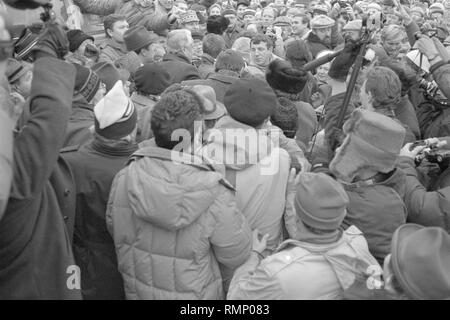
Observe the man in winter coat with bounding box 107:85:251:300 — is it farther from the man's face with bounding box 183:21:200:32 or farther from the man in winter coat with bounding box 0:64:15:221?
the man's face with bounding box 183:21:200:32

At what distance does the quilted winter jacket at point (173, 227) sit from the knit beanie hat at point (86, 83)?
135 centimetres

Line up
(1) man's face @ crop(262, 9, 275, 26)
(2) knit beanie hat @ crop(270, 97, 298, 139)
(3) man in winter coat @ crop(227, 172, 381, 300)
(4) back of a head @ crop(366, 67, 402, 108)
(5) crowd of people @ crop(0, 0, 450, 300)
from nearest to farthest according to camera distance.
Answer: (5) crowd of people @ crop(0, 0, 450, 300), (3) man in winter coat @ crop(227, 172, 381, 300), (4) back of a head @ crop(366, 67, 402, 108), (2) knit beanie hat @ crop(270, 97, 298, 139), (1) man's face @ crop(262, 9, 275, 26)

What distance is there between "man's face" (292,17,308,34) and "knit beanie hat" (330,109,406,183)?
6.61 metres

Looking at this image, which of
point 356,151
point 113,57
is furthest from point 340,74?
point 113,57

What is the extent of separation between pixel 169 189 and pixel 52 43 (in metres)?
0.76

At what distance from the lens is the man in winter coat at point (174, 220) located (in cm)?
203

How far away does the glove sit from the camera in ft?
6.04

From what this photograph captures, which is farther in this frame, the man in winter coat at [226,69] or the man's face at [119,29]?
the man's face at [119,29]

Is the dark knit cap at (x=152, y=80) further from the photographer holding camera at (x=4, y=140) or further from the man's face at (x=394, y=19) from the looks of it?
the man's face at (x=394, y=19)

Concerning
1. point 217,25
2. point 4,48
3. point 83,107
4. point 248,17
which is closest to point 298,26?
point 248,17

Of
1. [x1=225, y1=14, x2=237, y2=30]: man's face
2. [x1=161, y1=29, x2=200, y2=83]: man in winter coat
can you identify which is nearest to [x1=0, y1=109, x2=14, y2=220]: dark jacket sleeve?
[x1=161, y1=29, x2=200, y2=83]: man in winter coat

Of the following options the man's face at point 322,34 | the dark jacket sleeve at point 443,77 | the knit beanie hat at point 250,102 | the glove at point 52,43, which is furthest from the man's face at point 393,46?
the glove at point 52,43

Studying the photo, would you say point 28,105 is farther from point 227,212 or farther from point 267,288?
point 267,288

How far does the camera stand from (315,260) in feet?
6.51
